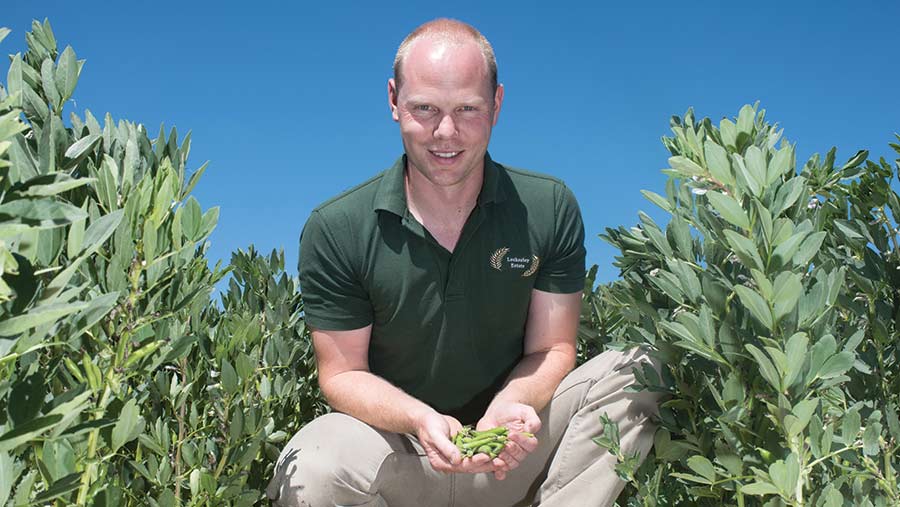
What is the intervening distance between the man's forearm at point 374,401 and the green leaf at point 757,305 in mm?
1285

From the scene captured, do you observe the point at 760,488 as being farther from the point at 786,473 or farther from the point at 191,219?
the point at 191,219

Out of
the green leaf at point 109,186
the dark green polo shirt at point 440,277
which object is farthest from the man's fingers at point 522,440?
the green leaf at point 109,186

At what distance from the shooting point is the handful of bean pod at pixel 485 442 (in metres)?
2.82

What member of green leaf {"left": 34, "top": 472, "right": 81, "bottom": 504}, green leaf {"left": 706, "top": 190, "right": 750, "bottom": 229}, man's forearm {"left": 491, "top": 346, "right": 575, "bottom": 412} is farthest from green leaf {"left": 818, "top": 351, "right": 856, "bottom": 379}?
green leaf {"left": 34, "top": 472, "right": 81, "bottom": 504}

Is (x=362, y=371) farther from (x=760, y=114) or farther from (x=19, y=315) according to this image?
(x=19, y=315)

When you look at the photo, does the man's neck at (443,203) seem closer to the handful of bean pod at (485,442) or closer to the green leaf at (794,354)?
the handful of bean pod at (485,442)

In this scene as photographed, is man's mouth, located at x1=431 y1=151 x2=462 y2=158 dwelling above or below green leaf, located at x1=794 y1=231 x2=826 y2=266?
above

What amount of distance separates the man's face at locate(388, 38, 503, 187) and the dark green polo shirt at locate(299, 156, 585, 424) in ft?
0.81

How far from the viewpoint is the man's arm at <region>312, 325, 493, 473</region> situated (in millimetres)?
2834

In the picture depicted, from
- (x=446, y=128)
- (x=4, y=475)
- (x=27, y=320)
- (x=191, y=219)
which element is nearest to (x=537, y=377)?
(x=446, y=128)

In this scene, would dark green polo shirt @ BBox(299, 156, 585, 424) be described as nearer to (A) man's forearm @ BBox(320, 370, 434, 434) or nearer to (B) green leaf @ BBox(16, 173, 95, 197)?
(A) man's forearm @ BBox(320, 370, 434, 434)

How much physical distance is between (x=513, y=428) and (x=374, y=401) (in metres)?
0.58

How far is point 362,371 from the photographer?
3.42m

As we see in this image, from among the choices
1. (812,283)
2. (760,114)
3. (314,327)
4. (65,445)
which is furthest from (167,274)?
(760,114)
